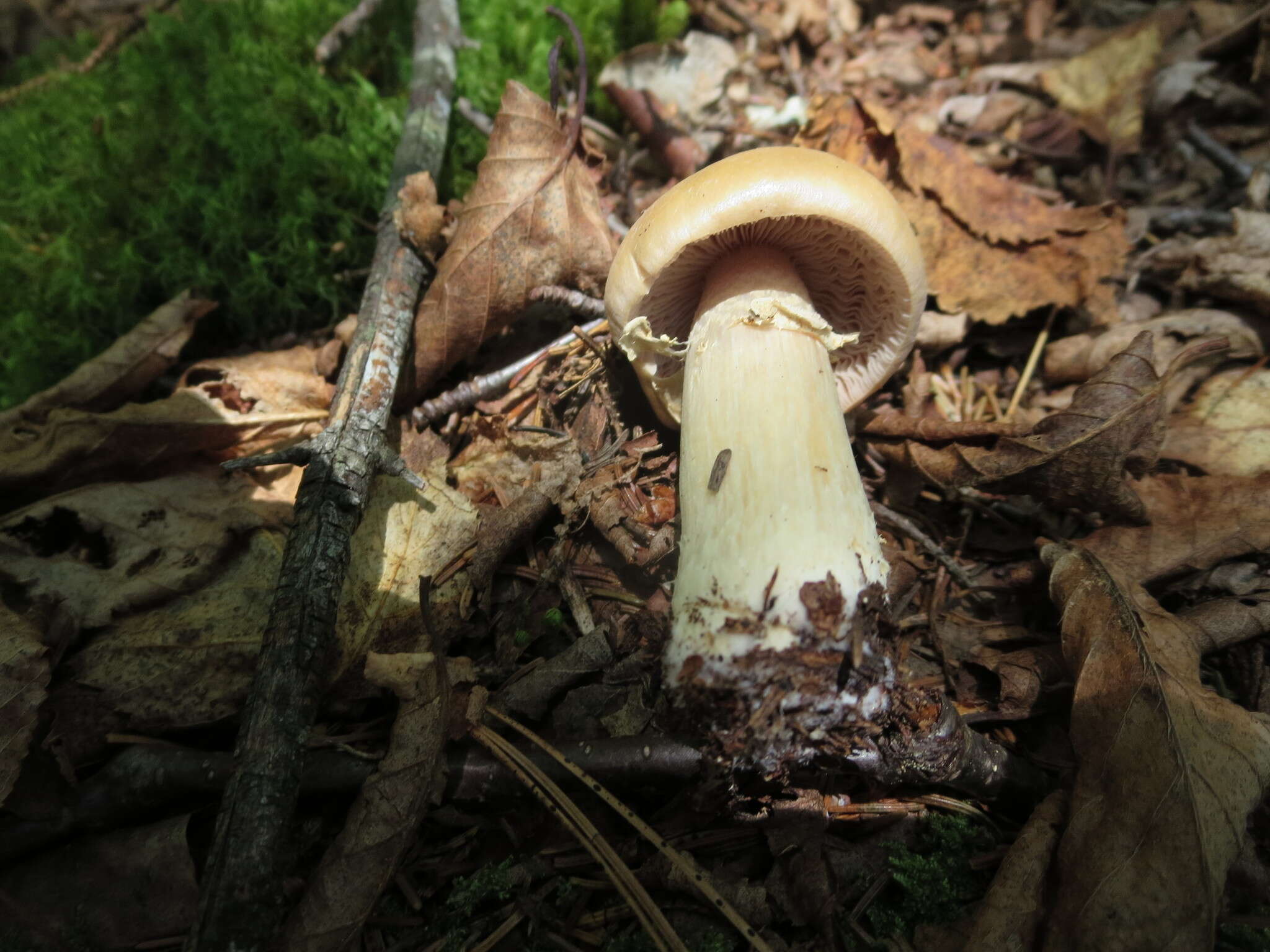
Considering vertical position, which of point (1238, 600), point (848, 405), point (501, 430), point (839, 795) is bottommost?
point (839, 795)

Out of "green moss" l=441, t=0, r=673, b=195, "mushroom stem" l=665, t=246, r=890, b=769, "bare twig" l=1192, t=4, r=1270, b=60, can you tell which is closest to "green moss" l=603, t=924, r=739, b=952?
"mushroom stem" l=665, t=246, r=890, b=769

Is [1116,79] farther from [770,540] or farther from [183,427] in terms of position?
[183,427]

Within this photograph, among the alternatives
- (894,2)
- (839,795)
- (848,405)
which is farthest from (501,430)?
(894,2)

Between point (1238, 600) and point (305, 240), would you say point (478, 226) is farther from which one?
point (1238, 600)

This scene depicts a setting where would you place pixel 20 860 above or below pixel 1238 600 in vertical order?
above

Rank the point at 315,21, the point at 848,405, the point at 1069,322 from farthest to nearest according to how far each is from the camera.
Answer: the point at 315,21, the point at 1069,322, the point at 848,405

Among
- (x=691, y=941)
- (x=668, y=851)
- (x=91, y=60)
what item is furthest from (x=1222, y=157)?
(x=91, y=60)
